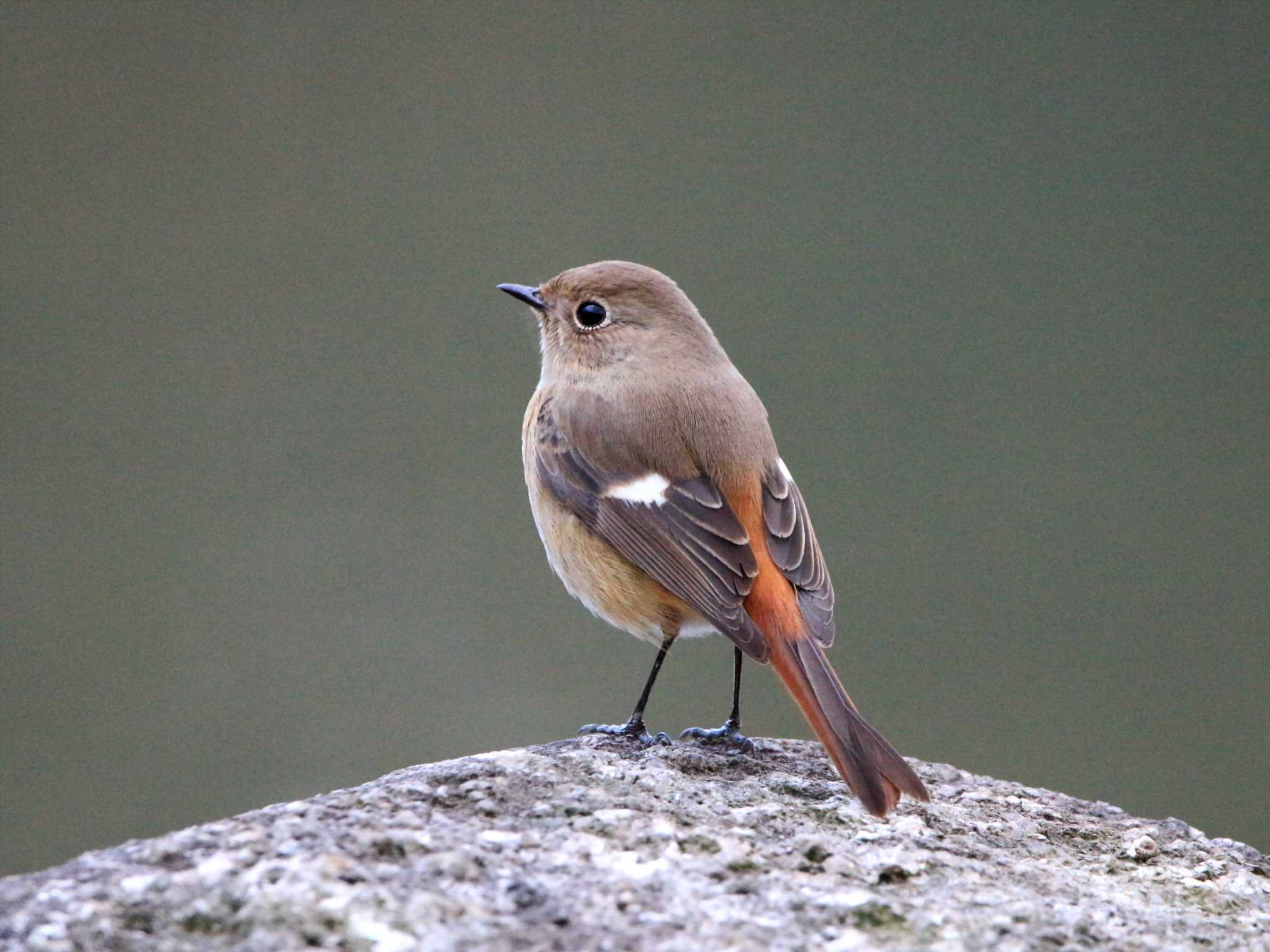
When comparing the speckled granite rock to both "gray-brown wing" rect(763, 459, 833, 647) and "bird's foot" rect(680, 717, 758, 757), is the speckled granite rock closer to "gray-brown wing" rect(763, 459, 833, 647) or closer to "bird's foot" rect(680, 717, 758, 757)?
"bird's foot" rect(680, 717, 758, 757)

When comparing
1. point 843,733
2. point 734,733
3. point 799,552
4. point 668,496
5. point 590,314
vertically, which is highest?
point 590,314

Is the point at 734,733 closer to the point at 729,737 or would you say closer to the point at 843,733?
the point at 729,737

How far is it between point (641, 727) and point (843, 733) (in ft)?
2.56

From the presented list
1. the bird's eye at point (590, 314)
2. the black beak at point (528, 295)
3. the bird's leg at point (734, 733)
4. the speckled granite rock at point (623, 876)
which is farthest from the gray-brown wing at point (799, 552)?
the black beak at point (528, 295)

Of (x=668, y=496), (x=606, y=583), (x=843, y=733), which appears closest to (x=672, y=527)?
(x=668, y=496)

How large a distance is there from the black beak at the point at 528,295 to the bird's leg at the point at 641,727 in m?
1.31

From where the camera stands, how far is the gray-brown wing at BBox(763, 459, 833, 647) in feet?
10.6

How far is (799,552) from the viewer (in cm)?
341

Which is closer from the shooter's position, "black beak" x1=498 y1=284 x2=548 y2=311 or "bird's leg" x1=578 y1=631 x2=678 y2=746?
"bird's leg" x1=578 y1=631 x2=678 y2=746

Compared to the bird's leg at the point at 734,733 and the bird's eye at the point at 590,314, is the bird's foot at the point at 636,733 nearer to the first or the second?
the bird's leg at the point at 734,733

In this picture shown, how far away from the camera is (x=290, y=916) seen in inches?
69.7

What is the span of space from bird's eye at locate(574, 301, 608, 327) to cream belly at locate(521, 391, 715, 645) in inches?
22.5

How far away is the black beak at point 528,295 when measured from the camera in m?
4.30

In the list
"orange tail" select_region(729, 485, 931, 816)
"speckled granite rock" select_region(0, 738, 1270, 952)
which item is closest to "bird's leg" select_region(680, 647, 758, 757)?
"orange tail" select_region(729, 485, 931, 816)
